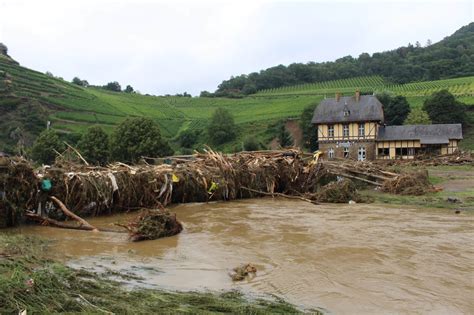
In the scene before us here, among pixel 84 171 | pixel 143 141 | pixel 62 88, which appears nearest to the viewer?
pixel 84 171

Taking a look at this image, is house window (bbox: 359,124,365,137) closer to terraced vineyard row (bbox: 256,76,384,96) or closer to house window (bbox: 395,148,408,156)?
house window (bbox: 395,148,408,156)

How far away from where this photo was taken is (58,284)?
516 cm

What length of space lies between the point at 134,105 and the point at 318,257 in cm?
8159

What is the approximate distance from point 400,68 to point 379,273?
101m

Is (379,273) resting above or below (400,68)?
below

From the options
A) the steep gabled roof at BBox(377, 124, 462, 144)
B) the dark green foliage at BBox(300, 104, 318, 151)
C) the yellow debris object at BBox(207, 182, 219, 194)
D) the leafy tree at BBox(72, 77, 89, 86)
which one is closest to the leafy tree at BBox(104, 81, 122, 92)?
the leafy tree at BBox(72, 77, 89, 86)

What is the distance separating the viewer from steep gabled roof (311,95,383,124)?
48125 millimetres

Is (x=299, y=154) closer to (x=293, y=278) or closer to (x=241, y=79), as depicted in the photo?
(x=293, y=278)

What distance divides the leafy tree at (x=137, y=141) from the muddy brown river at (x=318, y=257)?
30835 mm

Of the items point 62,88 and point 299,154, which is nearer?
point 299,154

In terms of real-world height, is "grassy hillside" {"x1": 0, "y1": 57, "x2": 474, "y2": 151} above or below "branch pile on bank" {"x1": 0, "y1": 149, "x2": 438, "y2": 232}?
above

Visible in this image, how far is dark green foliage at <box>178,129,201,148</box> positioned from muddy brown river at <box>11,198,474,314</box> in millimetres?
56525

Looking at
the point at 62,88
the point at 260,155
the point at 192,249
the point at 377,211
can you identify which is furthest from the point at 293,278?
the point at 62,88

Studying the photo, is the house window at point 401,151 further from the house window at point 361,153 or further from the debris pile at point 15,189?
the debris pile at point 15,189
